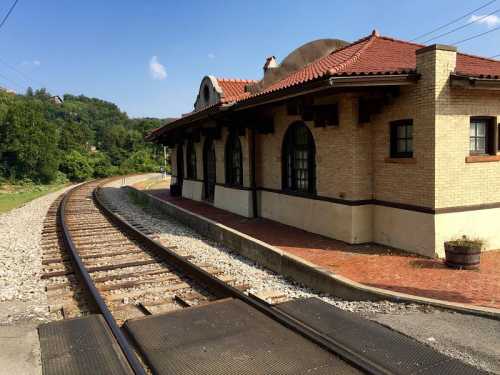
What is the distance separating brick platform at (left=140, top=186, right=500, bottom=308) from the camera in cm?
664

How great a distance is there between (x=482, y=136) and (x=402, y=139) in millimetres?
1666

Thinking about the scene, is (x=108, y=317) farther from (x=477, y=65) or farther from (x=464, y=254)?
(x=477, y=65)

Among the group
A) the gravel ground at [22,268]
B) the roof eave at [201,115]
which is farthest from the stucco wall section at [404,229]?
the gravel ground at [22,268]

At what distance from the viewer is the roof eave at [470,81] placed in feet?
27.4

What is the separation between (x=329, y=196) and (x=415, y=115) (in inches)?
110

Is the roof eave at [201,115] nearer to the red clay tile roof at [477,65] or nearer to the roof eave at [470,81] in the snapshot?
the red clay tile roof at [477,65]

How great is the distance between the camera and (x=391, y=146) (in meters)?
9.59

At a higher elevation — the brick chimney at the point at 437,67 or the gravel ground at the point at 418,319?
the brick chimney at the point at 437,67

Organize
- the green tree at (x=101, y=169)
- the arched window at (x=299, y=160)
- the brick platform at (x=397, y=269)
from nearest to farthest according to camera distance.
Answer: the brick platform at (x=397, y=269) → the arched window at (x=299, y=160) → the green tree at (x=101, y=169)

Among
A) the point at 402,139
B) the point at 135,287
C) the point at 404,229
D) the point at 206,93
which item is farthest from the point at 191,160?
the point at 135,287

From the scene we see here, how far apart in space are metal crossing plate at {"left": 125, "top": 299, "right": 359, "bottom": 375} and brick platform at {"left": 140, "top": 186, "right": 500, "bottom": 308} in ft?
8.13

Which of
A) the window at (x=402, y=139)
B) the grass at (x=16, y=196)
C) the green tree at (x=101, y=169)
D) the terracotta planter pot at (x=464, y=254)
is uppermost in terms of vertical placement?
the window at (x=402, y=139)

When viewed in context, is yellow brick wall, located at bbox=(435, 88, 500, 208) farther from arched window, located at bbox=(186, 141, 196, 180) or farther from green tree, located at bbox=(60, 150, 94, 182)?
green tree, located at bbox=(60, 150, 94, 182)

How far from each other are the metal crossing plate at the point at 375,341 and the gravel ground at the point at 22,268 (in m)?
3.72
